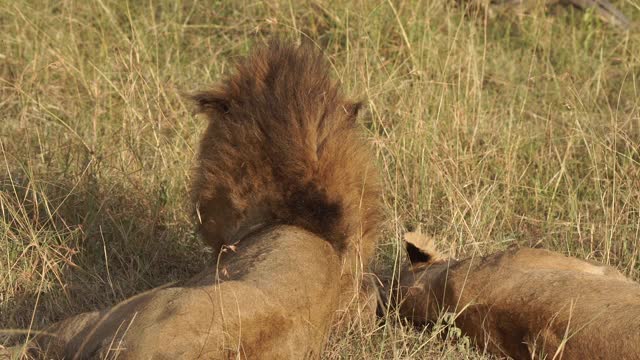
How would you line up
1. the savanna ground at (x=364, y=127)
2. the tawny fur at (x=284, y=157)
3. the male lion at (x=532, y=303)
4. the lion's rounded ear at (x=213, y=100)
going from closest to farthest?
the male lion at (x=532, y=303)
the tawny fur at (x=284, y=157)
the lion's rounded ear at (x=213, y=100)
the savanna ground at (x=364, y=127)

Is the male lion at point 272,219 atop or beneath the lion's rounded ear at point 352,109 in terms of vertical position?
beneath

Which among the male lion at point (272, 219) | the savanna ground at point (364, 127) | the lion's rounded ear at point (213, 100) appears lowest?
the savanna ground at point (364, 127)

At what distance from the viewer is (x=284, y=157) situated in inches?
138

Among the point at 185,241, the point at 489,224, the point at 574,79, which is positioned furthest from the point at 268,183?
the point at 574,79

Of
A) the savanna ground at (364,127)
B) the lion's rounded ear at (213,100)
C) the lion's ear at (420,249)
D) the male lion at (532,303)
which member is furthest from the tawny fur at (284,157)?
the savanna ground at (364,127)

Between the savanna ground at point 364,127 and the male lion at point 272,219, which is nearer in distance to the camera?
the male lion at point 272,219

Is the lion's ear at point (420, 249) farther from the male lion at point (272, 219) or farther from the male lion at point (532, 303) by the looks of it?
the male lion at point (272, 219)

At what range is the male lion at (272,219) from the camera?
2859mm


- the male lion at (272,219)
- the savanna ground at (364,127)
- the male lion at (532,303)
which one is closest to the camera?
the male lion at (272,219)

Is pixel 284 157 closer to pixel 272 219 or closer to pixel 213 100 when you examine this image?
pixel 272 219

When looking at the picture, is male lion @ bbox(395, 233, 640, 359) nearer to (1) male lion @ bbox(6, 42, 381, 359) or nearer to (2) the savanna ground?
(2) the savanna ground

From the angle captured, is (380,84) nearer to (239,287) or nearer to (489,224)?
(489,224)

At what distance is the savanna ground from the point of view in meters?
4.08

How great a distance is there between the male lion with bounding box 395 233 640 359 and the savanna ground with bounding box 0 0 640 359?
103 millimetres
